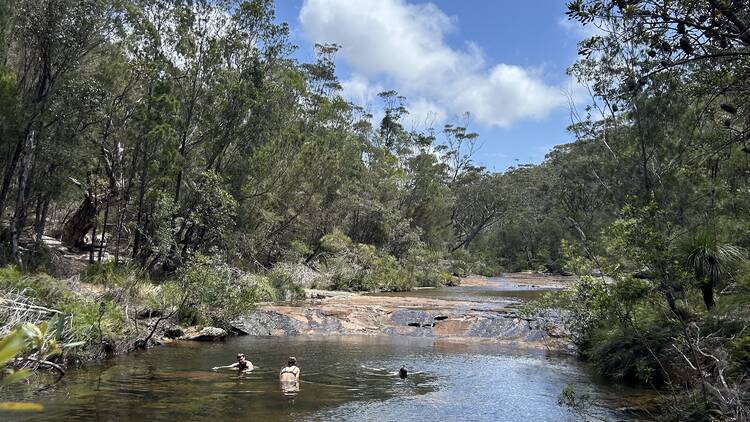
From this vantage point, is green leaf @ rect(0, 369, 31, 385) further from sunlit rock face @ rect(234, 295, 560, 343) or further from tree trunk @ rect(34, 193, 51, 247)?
tree trunk @ rect(34, 193, 51, 247)

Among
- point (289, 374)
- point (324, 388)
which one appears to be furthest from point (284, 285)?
point (324, 388)

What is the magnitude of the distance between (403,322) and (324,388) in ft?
36.0

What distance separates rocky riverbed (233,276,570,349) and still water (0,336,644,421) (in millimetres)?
2639

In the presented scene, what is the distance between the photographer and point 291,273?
3144 centimetres

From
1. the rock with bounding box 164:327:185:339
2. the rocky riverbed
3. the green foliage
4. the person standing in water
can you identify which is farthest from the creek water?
the green foliage

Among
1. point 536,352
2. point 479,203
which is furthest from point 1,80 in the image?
point 479,203

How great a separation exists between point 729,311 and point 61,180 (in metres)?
23.6

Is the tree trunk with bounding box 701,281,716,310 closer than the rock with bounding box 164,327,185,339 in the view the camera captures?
Yes

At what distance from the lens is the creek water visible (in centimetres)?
1027

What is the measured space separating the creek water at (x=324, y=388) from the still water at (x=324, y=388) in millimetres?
21

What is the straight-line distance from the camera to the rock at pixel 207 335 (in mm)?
17945

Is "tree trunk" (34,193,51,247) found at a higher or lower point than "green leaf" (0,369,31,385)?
higher

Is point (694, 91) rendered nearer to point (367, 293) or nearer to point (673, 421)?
point (673, 421)

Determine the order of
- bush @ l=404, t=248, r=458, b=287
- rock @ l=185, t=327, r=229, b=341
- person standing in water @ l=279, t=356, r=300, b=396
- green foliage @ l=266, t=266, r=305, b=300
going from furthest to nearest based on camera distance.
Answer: bush @ l=404, t=248, r=458, b=287
green foliage @ l=266, t=266, r=305, b=300
rock @ l=185, t=327, r=229, b=341
person standing in water @ l=279, t=356, r=300, b=396
